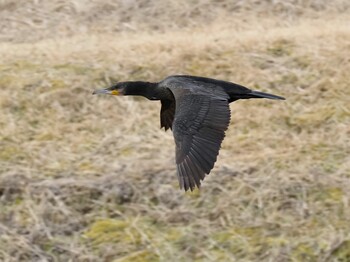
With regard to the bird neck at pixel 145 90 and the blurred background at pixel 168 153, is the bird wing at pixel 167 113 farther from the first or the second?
the blurred background at pixel 168 153

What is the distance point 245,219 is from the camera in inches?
221

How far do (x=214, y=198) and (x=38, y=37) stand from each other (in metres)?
3.61

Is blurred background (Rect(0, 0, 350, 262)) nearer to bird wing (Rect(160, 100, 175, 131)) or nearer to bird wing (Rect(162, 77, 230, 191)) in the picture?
Answer: bird wing (Rect(160, 100, 175, 131))

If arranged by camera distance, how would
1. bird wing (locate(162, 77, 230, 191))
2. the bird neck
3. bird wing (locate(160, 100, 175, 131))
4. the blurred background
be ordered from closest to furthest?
bird wing (locate(162, 77, 230, 191)) < the bird neck < bird wing (locate(160, 100, 175, 131)) < the blurred background

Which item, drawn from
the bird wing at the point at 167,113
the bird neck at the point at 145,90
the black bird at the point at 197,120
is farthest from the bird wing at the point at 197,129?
the bird wing at the point at 167,113

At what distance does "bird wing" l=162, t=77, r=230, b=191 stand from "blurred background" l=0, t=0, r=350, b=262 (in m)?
1.05

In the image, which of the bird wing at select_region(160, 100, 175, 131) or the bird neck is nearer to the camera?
the bird neck

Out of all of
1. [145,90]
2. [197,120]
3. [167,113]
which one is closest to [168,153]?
[167,113]

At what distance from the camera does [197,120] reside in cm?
459

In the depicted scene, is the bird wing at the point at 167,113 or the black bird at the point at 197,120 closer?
the black bird at the point at 197,120

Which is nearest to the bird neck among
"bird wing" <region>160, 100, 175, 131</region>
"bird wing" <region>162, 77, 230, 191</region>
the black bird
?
the black bird

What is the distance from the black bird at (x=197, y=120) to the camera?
4414 mm

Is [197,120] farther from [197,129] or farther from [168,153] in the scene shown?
[168,153]

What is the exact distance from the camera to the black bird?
174 inches
